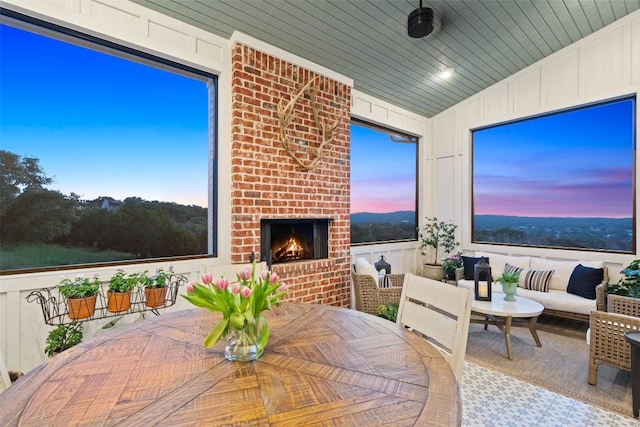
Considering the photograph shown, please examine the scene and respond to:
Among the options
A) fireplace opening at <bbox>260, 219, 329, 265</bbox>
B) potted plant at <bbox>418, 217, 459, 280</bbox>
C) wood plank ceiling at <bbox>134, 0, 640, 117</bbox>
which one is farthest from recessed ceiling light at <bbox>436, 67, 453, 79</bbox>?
fireplace opening at <bbox>260, 219, 329, 265</bbox>

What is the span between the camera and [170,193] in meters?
3.01

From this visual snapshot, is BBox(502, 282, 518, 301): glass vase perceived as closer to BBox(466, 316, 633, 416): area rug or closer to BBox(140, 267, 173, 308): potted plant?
BBox(466, 316, 633, 416): area rug

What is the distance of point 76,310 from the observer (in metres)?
2.09

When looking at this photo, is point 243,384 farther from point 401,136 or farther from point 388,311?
point 401,136

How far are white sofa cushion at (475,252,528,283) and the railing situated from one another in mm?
4220

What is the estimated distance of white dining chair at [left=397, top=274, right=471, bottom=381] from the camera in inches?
49.2

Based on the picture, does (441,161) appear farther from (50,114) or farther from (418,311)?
(50,114)

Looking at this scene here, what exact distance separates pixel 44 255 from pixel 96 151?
0.89 meters

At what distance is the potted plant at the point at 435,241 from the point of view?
17.0ft

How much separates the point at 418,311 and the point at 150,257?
2.35 meters

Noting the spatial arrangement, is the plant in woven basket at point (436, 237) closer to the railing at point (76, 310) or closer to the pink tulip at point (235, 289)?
the railing at point (76, 310)

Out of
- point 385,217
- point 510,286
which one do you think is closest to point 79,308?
point 510,286

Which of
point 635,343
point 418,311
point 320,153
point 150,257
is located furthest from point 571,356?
point 150,257

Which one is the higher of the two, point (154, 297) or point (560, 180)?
point (560, 180)
